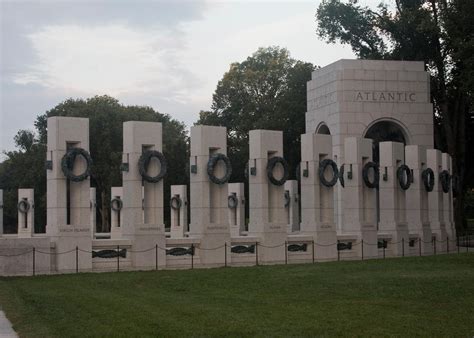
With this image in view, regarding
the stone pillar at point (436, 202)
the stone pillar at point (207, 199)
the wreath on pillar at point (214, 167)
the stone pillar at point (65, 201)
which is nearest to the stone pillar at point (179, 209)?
the stone pillar at point (436, 202)

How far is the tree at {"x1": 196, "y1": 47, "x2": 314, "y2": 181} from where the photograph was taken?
70125 mm

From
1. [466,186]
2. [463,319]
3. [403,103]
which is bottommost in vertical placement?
[463,319]

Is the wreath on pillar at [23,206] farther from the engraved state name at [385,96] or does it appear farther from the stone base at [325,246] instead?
the stone base at [325,246]

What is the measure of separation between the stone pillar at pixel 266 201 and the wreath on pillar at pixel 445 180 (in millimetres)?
13809

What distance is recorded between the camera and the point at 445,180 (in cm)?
4584

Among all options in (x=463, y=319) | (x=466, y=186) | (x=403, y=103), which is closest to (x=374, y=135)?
(x=403, y=103)

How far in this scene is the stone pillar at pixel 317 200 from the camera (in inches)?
1443

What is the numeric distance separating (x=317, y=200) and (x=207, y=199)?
6270 millimetres

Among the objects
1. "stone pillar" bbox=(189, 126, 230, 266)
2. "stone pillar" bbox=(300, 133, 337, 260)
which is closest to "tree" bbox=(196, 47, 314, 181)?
"stone pillar" bbox=(300, 133, 337, 260)

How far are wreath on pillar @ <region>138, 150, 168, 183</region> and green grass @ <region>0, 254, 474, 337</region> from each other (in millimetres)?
4621

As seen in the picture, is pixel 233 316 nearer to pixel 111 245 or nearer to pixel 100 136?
pixel 111 245

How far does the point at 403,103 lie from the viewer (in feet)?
167

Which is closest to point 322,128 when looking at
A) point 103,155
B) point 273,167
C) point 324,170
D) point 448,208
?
point 448,208

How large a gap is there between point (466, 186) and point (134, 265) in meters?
41.8
